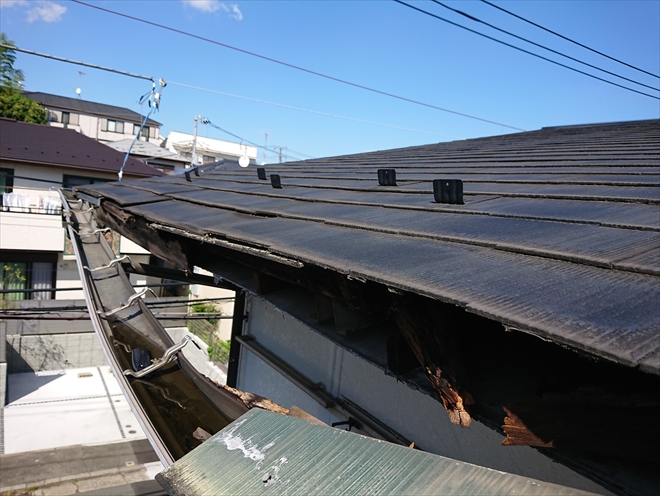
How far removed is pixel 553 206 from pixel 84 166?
22702 mm

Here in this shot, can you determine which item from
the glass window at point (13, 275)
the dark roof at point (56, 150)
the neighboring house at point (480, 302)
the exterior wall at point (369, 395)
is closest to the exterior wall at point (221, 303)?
the glass window at point (13, 275)

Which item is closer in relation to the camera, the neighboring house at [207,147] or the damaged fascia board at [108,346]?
the damaged fascia board at [108,346]

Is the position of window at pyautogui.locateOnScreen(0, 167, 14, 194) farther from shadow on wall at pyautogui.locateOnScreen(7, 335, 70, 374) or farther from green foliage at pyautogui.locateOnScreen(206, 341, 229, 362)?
green foliage at pyautogui.locateOnScreen(206, 341, 229, 362)

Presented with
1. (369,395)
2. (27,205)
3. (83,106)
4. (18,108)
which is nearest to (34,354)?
(27,205)

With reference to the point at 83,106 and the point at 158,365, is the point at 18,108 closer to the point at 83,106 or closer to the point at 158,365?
the point at 83,106

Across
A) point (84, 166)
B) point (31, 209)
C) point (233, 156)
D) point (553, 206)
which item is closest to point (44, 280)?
point (31, 209)

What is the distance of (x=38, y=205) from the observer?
20.8 meters

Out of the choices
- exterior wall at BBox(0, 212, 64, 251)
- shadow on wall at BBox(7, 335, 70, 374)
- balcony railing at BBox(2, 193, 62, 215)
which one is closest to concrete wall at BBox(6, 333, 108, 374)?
shadow on wall at BBox(7, 335, 70, 374)

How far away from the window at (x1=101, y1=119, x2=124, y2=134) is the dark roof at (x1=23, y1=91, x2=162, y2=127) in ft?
1.59

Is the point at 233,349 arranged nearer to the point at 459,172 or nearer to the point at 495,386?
the point at 459,172

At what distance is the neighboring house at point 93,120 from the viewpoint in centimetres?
4075

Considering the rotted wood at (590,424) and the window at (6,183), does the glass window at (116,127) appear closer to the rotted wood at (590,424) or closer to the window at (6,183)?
the window at (6,183)

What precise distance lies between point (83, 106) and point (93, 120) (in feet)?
9.24

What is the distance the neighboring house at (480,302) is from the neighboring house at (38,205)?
18.5m
